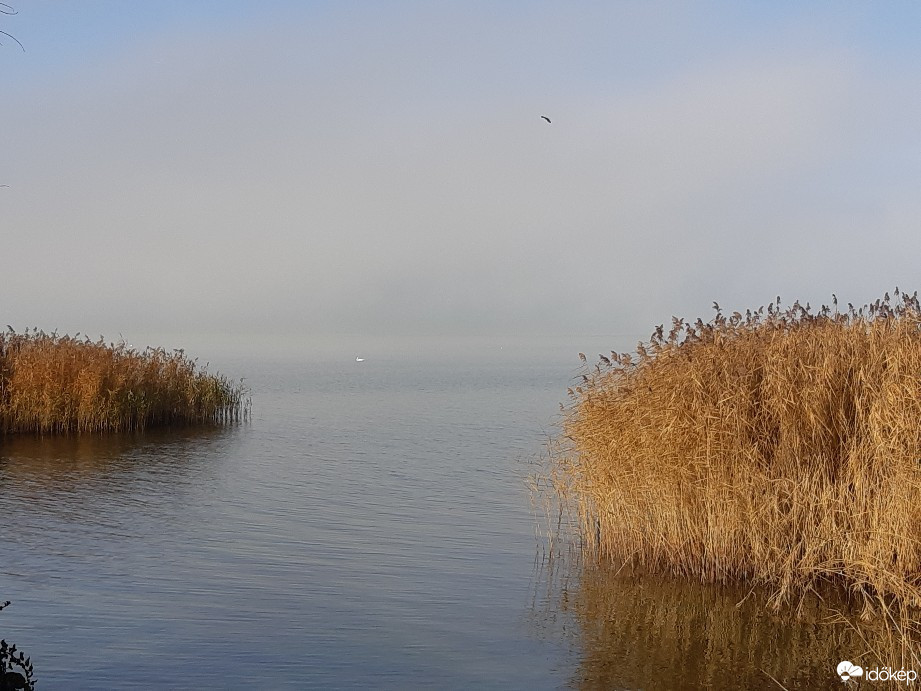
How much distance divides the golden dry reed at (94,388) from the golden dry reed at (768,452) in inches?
676

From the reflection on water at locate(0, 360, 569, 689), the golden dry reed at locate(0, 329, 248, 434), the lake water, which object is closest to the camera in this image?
the lake water

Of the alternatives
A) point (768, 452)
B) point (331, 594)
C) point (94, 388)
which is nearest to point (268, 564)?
point (331, 594)

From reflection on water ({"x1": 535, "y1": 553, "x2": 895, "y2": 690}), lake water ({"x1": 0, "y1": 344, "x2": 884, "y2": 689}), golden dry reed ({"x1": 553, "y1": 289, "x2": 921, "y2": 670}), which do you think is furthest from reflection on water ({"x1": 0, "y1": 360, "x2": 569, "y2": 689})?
golden dry reed ({"x1": 553, "y1": 289, "x2": 921, "y2": 670})

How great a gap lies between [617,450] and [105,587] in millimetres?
5758

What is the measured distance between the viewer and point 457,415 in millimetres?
33531

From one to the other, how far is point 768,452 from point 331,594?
4.82 m

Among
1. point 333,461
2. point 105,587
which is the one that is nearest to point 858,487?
point 105,587

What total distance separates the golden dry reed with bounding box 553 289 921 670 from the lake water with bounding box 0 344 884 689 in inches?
22.6

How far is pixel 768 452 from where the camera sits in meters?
10.0

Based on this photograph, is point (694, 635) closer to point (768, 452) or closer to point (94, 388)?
point (768, 452)

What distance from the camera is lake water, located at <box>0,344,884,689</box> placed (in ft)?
26.9

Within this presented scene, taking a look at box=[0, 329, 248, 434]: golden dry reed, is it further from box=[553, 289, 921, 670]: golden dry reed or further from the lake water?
box=[553, 289, 921, 670]: golden dry reed

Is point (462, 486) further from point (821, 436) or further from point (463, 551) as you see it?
point (821, 436)

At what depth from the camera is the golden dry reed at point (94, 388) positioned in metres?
24.2
